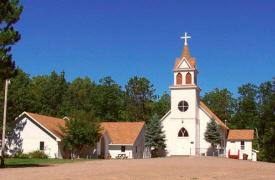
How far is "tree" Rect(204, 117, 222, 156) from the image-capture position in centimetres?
5409

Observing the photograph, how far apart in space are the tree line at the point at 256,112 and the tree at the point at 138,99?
17.8 meters

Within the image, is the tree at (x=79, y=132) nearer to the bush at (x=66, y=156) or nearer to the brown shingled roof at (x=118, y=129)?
the bush at (x=66, y=156)

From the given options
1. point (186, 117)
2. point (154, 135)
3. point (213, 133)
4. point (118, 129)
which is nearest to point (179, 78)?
point (186, 117)

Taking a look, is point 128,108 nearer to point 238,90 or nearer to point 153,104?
point 153,104

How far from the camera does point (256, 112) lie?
82.6m

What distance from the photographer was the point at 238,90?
3420 inches

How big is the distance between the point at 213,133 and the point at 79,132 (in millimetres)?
19715

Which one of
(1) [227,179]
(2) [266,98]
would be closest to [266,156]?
(2) [266,98]

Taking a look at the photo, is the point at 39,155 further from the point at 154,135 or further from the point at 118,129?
the point at 154,135

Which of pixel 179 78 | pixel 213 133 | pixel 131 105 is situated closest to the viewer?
pixel 213 133

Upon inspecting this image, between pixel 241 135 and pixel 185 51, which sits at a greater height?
pixel 185 51

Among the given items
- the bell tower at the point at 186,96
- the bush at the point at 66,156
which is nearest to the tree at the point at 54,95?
the bell tower at the point at 186,96

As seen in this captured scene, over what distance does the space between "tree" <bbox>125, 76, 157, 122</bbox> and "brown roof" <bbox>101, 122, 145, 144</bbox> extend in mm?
22302

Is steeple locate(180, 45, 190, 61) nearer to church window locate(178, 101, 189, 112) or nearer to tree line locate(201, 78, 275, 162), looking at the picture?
church window locate(178, 101, 189, 112)
